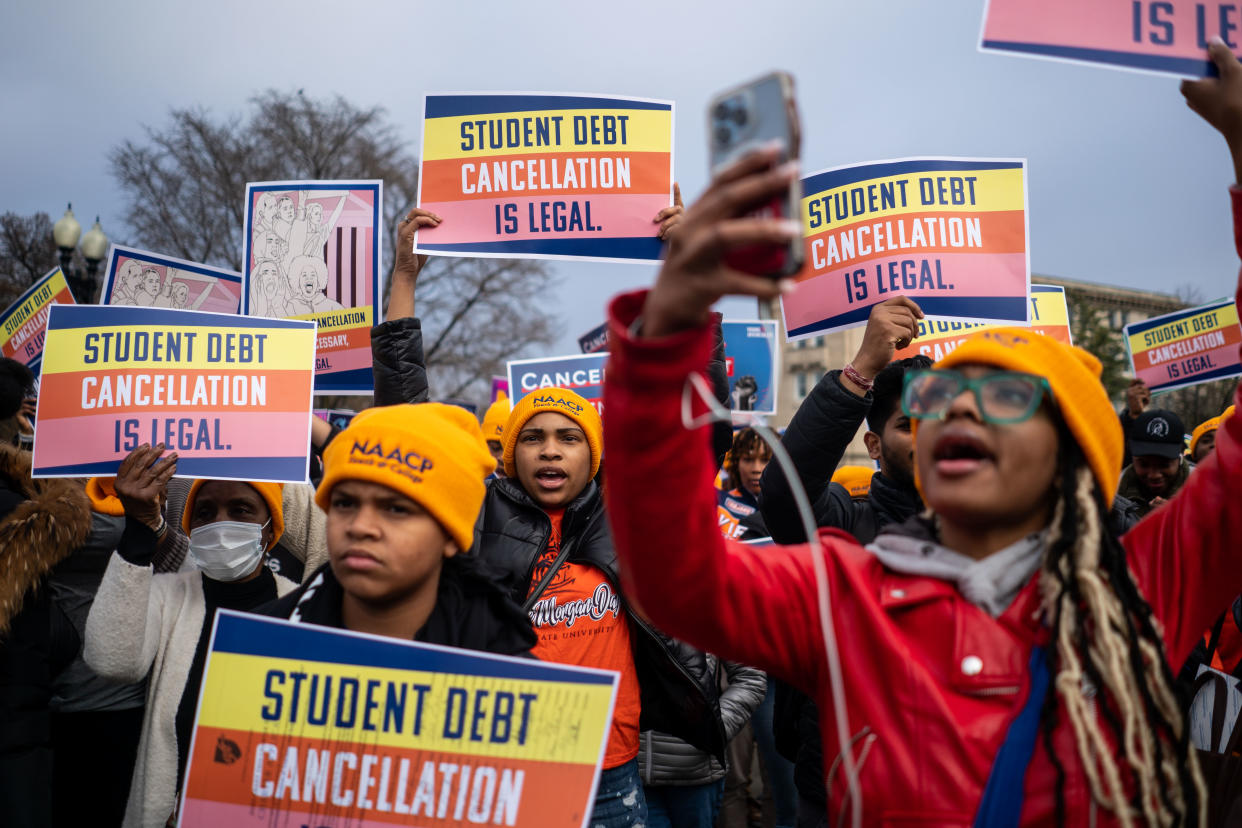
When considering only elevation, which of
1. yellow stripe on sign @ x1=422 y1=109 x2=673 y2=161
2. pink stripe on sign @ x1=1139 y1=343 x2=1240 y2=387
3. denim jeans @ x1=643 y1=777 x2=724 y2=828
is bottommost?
denim jeans @ x1=643 y1=777 x2=724 y2=828

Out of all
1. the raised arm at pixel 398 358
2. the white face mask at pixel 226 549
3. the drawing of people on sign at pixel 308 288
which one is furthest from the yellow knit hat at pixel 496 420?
the white face mask at pixel 226 549

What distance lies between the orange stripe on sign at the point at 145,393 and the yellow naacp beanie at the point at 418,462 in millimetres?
1297

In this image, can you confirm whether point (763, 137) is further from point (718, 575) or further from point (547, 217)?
point (547, 217)

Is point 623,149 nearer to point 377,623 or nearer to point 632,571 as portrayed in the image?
point 377,623

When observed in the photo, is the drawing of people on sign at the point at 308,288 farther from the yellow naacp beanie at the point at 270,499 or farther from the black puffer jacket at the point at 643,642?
the black puffer jacket at the point at 643,642

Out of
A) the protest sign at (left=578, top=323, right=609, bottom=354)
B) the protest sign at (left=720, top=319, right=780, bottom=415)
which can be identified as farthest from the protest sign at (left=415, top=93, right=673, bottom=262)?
the protest sign at (left=578, top=323, right=609, bottom=354)

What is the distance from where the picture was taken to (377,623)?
250 centimetres

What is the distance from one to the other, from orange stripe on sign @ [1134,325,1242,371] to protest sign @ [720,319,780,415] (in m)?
2.95

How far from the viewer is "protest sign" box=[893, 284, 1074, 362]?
16.9 ft

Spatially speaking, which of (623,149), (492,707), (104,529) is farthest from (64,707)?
(623,149)

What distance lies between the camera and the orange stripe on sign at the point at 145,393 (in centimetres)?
367

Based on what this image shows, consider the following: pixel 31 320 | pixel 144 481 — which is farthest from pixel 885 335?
pixel 31 320

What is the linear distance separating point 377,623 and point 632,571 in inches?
40.2

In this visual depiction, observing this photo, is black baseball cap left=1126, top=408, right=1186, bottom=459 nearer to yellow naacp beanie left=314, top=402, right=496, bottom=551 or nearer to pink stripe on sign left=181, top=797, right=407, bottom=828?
yellow naacp beanie left=314, top=402, right=496, bottom=551
